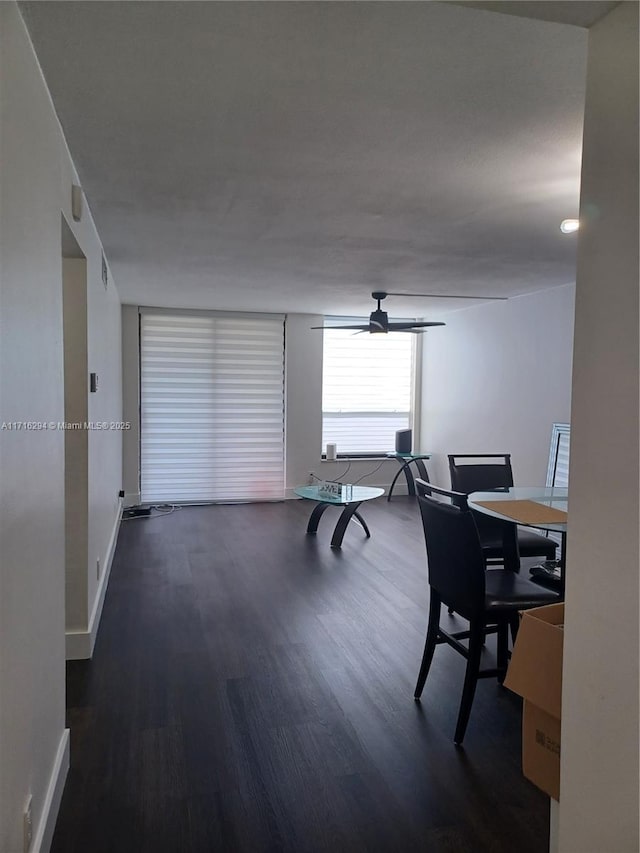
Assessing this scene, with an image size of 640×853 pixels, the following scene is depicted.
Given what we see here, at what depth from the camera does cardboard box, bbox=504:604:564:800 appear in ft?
4.58

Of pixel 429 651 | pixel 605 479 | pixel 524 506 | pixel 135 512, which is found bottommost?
pixel 135 512

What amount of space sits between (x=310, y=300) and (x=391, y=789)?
4.76 m

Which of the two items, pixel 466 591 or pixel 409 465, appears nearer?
pixel 466 591

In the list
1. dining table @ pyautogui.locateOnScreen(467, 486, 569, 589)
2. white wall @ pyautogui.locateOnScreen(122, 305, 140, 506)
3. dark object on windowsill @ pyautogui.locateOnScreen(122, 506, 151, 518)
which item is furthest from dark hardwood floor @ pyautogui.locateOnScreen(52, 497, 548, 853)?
white wall @ pyautogui.locateOnScreen(122, 305, 140, 506)

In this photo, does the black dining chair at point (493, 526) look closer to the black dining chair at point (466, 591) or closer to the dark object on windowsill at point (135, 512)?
the black dining chair at point (466, 591)

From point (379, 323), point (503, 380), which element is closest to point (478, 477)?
point (379, 323)

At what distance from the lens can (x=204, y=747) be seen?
2.34 m

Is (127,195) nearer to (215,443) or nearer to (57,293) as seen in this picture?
(57,293)

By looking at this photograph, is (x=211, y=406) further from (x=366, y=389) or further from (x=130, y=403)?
(x=366, y=389)

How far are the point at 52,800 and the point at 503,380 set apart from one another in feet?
17.4

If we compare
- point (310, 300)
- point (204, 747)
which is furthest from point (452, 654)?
point (310, 300)

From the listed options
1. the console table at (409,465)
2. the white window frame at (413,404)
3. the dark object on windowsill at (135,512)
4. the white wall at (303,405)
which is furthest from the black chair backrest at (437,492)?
the white window frame at (413,404)

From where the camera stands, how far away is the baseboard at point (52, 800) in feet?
5.49

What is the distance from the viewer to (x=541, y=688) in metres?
1.43
